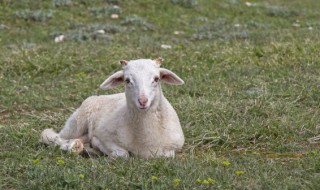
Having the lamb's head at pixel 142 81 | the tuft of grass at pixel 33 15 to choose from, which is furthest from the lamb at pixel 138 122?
the tuft of grass at pixel 33 15

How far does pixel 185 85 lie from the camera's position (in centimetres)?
1077

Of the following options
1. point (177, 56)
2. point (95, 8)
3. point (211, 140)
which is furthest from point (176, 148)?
point (95, 8)

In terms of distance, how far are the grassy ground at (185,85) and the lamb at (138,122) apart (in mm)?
221

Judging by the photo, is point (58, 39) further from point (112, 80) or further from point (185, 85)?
point (112, 80)

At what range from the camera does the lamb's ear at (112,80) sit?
7.40 metres

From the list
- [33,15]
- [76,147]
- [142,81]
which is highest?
[142,81]

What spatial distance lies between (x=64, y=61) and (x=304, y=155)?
620cm

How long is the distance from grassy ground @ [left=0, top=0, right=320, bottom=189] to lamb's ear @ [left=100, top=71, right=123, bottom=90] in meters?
0.74

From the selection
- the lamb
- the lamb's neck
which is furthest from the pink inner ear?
the lamb's neck

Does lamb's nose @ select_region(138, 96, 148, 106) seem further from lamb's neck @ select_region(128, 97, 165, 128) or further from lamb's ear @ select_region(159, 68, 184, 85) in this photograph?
lamb's ear @ select_region(159, 68, 184, 85)

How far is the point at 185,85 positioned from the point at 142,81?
3.86m

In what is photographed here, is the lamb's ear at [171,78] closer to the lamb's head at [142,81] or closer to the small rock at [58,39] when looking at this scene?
the lamb's head at [142,81]

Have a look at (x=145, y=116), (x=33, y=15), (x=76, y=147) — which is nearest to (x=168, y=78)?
(x=145, y=116)

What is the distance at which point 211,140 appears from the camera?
799 centimetres
